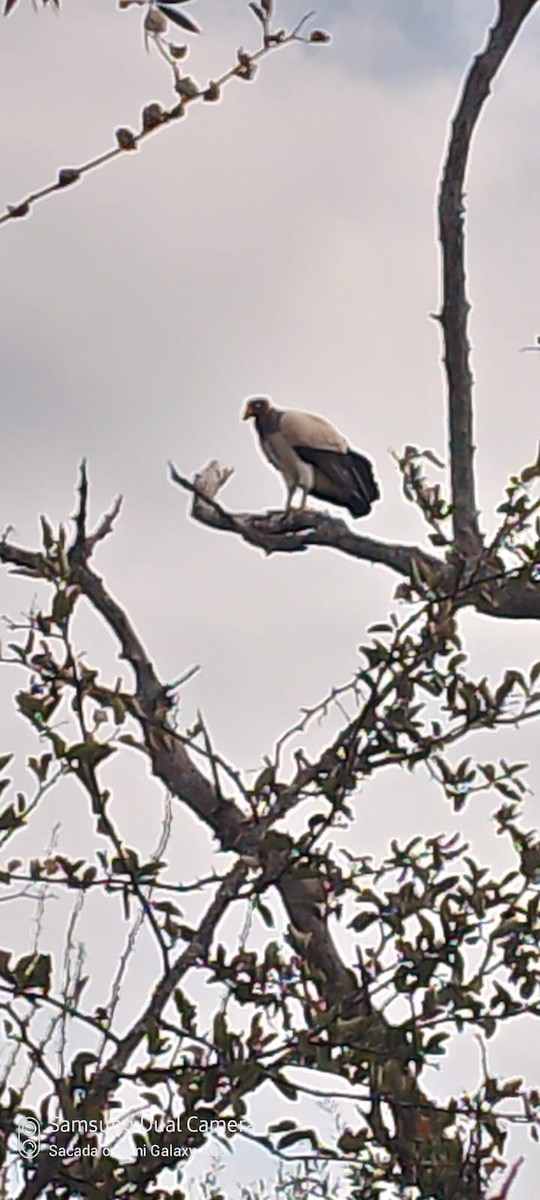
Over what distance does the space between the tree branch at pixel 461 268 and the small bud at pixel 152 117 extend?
1988 mm

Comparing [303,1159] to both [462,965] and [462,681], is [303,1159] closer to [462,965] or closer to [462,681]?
[462,965]

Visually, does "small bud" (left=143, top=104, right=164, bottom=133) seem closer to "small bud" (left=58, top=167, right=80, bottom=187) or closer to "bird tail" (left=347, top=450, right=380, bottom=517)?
"small bud" (left=58, top=167, right=80, bottom=187)

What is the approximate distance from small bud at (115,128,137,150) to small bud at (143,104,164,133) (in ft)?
0.07

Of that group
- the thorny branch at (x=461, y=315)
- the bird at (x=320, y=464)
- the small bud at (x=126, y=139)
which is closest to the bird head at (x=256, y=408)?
the bird at (x=320, y=464)

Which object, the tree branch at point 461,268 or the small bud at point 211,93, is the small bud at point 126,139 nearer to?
the small bud at point 211,93

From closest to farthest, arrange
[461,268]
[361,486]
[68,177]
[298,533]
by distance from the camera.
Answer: [68,177] → [461,268] → [298,533] → [361,486]

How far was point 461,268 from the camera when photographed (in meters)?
3.61

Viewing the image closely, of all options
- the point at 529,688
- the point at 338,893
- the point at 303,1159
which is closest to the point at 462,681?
the point at 529,688

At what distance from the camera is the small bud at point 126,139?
1491mm

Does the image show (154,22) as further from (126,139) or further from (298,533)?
(298,533)

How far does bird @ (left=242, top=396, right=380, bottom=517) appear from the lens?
5852 millimetres

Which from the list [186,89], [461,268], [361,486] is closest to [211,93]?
[186,89]

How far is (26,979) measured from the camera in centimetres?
171

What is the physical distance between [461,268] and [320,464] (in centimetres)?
236
